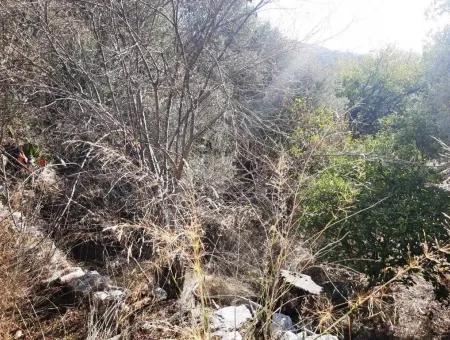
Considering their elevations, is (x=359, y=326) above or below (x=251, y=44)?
below

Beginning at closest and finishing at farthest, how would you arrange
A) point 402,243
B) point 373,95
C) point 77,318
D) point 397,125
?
point 77,318 → point 402,243 → point 397,125 → point 373,95

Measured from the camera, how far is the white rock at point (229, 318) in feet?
8.25

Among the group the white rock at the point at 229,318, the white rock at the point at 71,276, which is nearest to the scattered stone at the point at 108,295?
the white rock at the point at 71,276

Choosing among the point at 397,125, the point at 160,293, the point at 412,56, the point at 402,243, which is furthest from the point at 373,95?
the point at 160,293

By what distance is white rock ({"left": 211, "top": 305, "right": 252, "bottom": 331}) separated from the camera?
8.25 feet

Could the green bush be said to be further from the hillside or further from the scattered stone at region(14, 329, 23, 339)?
the scattered stone at region(14, 329, 23, 339)

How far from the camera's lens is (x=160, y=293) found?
3211mm

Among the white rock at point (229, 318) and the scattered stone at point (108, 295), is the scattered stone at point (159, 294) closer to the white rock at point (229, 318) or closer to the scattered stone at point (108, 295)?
the scattered stone at point (108, 295)

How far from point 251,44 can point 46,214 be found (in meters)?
3.21

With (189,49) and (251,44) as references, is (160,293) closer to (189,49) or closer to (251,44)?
(189,49)

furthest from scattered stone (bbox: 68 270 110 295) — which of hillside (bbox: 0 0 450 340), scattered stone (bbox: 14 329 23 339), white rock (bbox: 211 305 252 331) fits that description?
white rock (bbox: 211 305 252 331)

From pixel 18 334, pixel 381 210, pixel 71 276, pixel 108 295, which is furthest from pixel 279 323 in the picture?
pixel 381 210

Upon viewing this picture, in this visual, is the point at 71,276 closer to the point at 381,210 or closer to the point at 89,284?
the point at 89,284

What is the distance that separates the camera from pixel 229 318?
290cm
